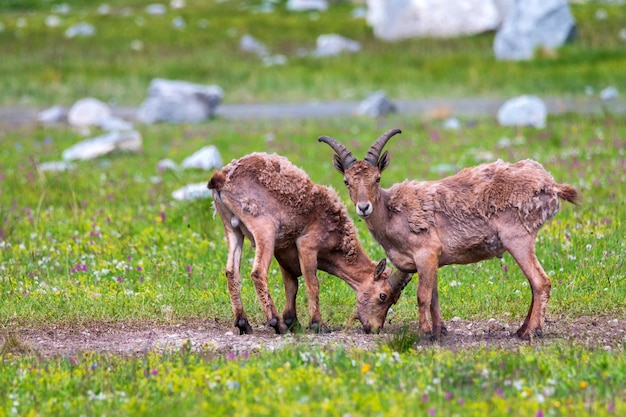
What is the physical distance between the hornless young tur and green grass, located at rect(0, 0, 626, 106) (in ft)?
71.3

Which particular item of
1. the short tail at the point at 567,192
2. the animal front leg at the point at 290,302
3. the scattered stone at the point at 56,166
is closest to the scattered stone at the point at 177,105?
the scattered stone at the point at 56,166

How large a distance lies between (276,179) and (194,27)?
1636 inches

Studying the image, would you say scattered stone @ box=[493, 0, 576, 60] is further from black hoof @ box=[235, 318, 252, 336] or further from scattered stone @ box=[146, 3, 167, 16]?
black hoof @ box=[235, 318, 252, 336]

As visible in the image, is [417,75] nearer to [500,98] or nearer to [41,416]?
[500,98]

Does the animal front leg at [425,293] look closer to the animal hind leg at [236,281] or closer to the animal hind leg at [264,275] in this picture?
the animal hind leg at [264,275]

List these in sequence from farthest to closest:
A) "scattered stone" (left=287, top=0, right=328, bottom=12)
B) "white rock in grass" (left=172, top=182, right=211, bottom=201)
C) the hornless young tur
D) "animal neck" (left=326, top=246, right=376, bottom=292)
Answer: "scattered stone" (left=287, top=0, right=328, bottom=12) < "white rock in grass" (left=172, top=182, right=211, bottom=201) < "animal neck" (left=326, top=246, right=376, bottom=292) < the hornless young tur

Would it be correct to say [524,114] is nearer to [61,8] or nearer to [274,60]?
[274,60]

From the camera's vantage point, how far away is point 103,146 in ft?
76.7

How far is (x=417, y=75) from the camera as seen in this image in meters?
36.3

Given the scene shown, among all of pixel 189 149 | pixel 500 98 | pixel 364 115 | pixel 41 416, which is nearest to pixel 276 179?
pixel 41 416

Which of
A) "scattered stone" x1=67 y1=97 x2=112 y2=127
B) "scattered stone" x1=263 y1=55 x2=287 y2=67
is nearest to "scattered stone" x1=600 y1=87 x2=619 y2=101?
"scattered stone" x1=263 y1=55 x2=287 y2=67

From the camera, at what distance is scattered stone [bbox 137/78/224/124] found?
29797mm

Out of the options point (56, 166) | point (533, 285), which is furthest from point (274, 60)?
point (533, 285)

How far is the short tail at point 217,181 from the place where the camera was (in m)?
10.9
